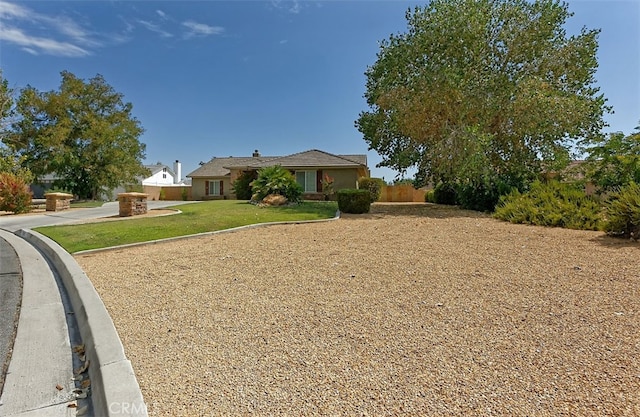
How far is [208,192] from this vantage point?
105 ft

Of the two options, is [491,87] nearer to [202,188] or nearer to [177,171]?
[202,188]

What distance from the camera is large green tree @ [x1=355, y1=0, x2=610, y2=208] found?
43.9ft

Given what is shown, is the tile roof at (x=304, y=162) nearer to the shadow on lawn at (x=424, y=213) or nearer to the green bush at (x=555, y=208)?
the shadow on lawn at (x=424, y=213)

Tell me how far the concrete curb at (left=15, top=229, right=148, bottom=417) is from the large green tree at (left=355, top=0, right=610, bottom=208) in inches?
500

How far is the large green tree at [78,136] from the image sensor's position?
23.8 metres

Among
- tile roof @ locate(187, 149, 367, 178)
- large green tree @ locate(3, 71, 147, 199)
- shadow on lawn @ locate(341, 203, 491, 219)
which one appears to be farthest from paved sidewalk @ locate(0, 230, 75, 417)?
large green tree @ locate(3, 71, 147, 199)

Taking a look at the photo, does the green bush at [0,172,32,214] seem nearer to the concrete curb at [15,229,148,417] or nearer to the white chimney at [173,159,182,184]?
the concrete curb at [15,229,148,417]

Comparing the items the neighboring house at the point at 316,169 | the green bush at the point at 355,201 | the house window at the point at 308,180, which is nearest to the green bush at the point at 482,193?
the green bush at the point at 355,201

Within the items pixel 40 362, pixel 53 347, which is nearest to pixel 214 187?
pixel 53 347

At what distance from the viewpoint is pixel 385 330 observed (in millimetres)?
3111

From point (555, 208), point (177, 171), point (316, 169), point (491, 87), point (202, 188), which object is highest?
point (491, 87)

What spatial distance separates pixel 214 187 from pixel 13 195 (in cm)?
1707

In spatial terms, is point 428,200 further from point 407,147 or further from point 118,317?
point 118,317

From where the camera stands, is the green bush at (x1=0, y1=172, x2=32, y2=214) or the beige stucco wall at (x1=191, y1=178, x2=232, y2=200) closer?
the green bush at (x1=0, y1=172, x2=32, y2=214)
